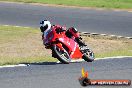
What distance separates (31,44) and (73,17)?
7361 mm

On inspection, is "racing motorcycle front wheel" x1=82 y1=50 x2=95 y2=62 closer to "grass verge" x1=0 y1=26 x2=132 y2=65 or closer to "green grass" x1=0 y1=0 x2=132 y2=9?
Result: "grass verge" x1=0 y1=26 x2=132 y2=65

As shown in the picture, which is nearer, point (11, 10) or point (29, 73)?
point (29, 73)

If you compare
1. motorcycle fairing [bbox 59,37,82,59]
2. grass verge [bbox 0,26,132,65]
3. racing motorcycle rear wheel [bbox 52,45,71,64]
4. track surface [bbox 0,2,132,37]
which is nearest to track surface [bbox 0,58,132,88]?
racing motorcycle rear wheel [bbox 52,45,71,64]

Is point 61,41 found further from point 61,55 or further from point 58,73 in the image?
point 58,73

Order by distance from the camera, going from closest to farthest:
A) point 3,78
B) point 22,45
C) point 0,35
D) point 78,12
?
point 3,78 → point 22,45 → point 0,35 → point 78,12

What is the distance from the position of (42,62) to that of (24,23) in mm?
11423

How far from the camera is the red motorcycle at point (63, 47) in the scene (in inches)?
556

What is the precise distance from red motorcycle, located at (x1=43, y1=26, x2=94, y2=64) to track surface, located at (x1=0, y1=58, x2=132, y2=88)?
274 mm

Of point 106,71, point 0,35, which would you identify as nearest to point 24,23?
point 0,35

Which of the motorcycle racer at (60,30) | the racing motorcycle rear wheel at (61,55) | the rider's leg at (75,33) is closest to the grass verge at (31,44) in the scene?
the rider's leg at (75,33)

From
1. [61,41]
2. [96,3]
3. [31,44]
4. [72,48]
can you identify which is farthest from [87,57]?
[96,3]

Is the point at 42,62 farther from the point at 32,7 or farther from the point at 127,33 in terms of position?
the point at 32,7

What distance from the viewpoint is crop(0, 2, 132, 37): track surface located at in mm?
24812

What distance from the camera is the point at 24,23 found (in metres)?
25.8
